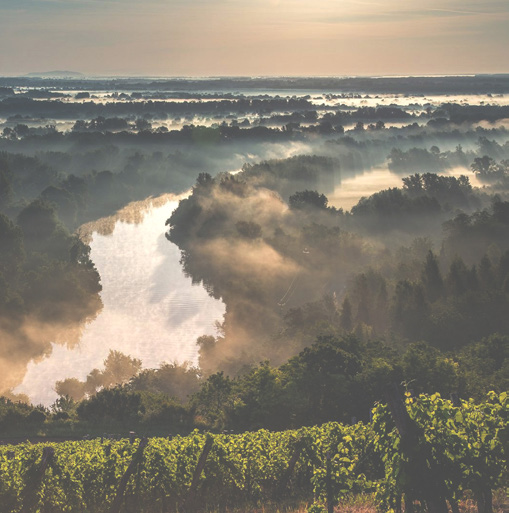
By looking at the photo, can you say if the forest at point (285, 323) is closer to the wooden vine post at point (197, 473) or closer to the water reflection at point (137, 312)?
the water reflection at point (137, 312)

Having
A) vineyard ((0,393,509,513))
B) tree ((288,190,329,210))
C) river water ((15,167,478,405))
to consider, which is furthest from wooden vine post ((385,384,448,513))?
tree ((288,190,329,210))

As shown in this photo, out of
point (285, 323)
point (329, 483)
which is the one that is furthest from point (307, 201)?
point (329, 483)

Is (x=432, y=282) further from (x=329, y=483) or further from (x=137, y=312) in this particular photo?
(x=329, y=483)

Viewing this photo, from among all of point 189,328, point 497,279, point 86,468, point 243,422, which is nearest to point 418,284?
point 497,279

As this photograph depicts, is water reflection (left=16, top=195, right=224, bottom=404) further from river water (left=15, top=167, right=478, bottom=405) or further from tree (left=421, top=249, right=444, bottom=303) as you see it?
tree (left=421, top=249, right=444, bottom=303)

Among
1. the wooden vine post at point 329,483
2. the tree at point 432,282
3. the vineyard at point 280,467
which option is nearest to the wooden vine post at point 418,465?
the vineyard at point 280,467

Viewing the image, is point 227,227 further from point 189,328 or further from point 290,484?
point 290,484
